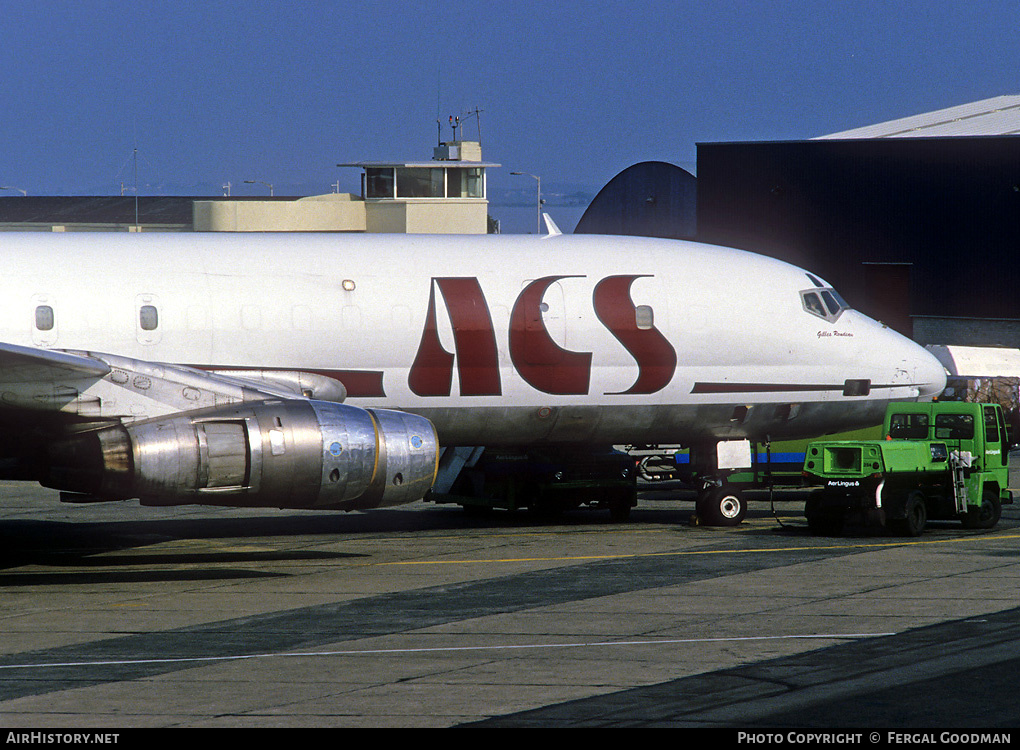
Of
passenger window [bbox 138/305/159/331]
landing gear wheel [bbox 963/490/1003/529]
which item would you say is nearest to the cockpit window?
landing gear wheel [bbox 963/490/1003/529]

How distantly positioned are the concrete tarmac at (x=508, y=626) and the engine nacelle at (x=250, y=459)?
1.52m

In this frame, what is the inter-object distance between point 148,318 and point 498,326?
20.6 feet

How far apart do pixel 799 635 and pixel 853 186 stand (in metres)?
51.4

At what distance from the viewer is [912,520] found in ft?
81.6

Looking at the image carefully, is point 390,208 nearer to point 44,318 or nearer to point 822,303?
point 822,303

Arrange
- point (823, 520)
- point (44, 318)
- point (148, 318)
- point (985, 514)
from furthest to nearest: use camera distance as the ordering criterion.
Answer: point (985, 514) < point (823, 520) < point (148, 318) < point (44, 318)

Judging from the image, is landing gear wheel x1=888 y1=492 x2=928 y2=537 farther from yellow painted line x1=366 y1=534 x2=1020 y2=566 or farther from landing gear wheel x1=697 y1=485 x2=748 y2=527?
landing gear wheel x1=697 y1=485 x2=748 y2=527

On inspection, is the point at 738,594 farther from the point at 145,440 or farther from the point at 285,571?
the point at 145,440

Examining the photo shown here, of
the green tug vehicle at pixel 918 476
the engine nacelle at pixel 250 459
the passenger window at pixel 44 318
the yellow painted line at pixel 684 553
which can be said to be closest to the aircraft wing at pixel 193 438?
the engine nacelle at pixel 250 459

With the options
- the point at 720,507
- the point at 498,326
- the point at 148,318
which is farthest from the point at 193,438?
the point at 720,507

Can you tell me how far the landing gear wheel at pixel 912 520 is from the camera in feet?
81.5

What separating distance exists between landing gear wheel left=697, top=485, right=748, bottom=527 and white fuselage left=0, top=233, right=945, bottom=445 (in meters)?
1.38

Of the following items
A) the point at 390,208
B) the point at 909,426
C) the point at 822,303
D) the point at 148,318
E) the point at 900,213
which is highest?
the point at 390,208

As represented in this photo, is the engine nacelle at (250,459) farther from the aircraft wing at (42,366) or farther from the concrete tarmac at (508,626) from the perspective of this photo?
the concrete tarmac at (508,626)
